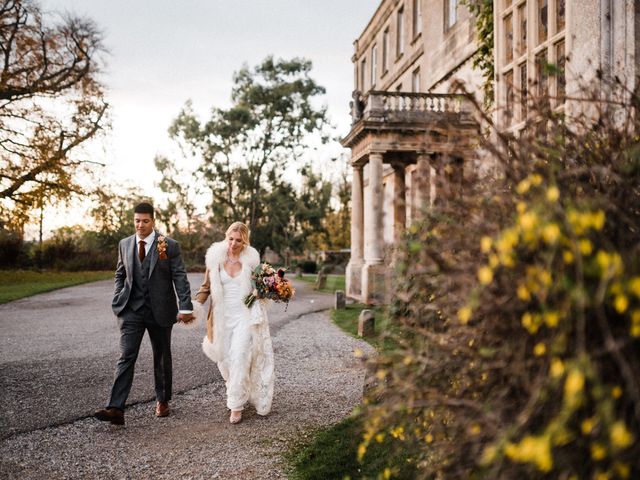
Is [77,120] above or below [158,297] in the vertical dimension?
above

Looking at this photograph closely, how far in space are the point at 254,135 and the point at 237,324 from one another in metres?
37.2

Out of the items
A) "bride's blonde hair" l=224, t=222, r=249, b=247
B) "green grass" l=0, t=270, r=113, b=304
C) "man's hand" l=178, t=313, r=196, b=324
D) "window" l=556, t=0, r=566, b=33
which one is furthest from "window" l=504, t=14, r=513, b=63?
"green grass" l=0, t=270, r=113, b=304

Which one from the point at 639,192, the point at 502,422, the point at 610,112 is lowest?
the point at 502,422

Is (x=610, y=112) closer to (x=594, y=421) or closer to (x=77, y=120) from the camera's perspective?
(x=594, y=421)

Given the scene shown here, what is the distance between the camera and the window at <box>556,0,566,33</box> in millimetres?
7828

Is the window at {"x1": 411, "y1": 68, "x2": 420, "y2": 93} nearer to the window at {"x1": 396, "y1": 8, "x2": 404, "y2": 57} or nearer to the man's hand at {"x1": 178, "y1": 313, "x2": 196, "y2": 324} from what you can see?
the window at {"x1": 396, "y1": 8, "x2": 404, "y2": 57}

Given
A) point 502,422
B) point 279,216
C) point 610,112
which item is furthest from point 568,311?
point 279,216

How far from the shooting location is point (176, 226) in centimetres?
4569

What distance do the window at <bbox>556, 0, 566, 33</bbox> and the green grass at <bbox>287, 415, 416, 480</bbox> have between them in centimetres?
615

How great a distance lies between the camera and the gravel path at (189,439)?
446cm

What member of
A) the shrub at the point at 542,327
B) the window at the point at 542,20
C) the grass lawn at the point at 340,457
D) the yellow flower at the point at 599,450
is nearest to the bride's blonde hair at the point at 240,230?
the grass lawn at the point at 340,457

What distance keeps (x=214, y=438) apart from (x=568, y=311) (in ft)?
14.2

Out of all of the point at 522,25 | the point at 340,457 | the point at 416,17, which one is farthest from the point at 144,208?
the point at 416,17

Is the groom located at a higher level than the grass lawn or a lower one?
higher
